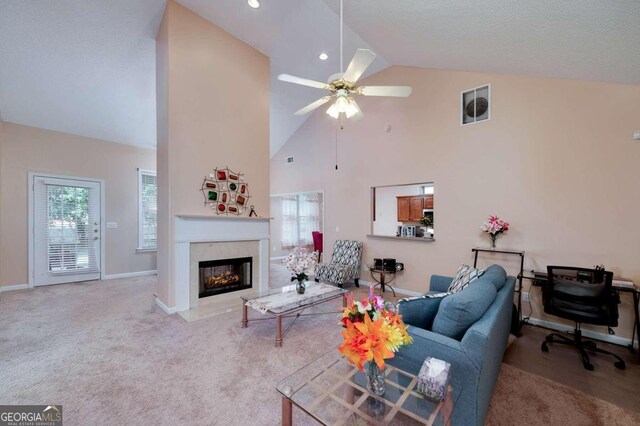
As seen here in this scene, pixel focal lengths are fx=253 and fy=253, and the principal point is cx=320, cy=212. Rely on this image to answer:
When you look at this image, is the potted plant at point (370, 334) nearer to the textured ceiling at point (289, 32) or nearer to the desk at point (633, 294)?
the desk at point (633, 294)

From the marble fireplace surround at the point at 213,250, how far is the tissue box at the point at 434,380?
2.98 m

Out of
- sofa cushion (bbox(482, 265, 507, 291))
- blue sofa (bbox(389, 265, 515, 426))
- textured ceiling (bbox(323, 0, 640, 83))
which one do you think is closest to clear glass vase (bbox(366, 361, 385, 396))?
blue sofa (bbox(389, 265, 515, 426))

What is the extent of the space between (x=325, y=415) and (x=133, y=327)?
2939mm

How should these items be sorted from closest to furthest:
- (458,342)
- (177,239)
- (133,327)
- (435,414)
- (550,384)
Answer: (435,414), (458,342), (550,384), (133,327), (177,239)

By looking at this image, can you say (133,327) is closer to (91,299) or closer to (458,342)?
(91,299)

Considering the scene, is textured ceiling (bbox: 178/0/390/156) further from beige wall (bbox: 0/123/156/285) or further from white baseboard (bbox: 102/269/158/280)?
white baseboard (bbox: 102/269/158/280)

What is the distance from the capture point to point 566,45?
2184 millimetres

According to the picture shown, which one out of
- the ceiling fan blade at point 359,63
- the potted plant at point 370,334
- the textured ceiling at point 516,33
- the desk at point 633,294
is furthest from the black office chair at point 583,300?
the ceiling fan blade at point 359,63

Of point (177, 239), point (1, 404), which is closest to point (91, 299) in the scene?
point (177, 239)

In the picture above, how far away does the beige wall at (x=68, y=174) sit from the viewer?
14.7 ft

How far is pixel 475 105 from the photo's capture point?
12.7ft

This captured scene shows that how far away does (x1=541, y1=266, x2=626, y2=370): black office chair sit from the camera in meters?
2.39

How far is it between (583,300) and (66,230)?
8.03 metres

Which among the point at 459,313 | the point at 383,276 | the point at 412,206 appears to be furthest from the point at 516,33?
the point at 412,206
